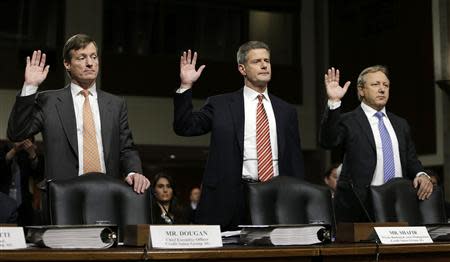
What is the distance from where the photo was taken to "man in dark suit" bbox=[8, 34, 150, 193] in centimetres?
286

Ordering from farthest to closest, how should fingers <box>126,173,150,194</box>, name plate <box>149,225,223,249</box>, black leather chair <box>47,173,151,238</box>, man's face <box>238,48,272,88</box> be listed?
man's face <box>238,48,272,88</box>
fingers <box>126,173,150,194</box>
black leather chair <box>47,173,151,238</box>
name plate <box>149,225,223,249</box>

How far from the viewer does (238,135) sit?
307 cm

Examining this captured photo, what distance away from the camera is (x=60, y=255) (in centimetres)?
163

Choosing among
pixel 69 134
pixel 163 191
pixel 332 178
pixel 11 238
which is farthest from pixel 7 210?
pixel 332 178

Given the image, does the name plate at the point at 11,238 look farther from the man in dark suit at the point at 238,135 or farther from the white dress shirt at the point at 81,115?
the man in dark suit at the point at 238,135

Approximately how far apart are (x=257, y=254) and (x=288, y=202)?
31.8 inches

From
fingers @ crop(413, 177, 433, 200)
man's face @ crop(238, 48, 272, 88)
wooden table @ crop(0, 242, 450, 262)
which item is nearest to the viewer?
wooden table @ crop(0, 242, 450, 262)

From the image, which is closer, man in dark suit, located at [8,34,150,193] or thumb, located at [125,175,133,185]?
thumb, located at [125,175,133,185]

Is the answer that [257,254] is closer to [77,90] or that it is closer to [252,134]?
[252,134]

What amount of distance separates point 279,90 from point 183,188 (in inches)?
85.3

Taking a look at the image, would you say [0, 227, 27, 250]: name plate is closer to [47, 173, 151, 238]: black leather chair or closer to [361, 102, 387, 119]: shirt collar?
[47, 173, 151, 238]: black leather chair

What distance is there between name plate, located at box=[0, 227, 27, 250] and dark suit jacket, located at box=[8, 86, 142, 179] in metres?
1.04

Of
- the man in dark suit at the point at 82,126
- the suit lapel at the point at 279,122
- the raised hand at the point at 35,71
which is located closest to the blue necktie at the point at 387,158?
the suit lapel at the point at 279,122

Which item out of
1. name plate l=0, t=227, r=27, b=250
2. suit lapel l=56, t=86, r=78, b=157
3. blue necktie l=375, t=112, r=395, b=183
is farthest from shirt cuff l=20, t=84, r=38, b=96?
blue necktie l=375, t=112, r=395, b=183
